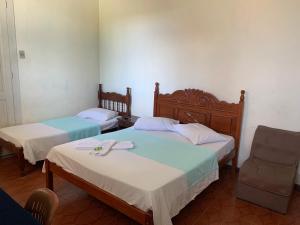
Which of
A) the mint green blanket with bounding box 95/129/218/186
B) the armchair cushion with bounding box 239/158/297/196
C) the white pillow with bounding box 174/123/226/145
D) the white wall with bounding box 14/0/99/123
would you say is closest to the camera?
the mint green blanket with bounding box 95/129/218/186

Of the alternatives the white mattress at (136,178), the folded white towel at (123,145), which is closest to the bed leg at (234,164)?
the white mattress at (136,178)

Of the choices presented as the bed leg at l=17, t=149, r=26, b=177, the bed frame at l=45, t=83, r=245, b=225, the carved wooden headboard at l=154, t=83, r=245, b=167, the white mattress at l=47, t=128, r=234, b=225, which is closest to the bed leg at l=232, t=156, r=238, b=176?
the bed frame at l=45, t=83, r=245, b=225

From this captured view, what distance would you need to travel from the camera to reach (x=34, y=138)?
308 centimetres

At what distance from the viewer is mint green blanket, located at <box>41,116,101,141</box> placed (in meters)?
3.51

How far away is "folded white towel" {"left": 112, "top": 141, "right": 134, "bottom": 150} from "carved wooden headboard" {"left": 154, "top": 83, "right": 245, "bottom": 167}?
3.86 feet

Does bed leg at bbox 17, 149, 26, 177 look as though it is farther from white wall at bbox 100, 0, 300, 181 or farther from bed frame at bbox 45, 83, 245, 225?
white wall at bbox 100, 0, 300, 181

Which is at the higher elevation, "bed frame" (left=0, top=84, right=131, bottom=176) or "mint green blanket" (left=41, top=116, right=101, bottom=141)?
"bed frame" (left=0, top=84, right=131, bottom=176)

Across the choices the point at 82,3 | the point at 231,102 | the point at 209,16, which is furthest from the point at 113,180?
the point at 82,3

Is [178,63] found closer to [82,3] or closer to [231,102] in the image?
[231,102]

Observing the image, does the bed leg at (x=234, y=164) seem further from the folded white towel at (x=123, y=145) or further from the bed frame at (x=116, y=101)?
the bed frame at (x=116, y=101)

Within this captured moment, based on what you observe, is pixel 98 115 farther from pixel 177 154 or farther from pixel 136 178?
pixel 136 178

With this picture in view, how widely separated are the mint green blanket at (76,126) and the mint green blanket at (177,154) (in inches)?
27.0

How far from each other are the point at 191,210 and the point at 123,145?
0.98m

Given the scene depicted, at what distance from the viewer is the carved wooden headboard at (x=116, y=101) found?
4371 mm
